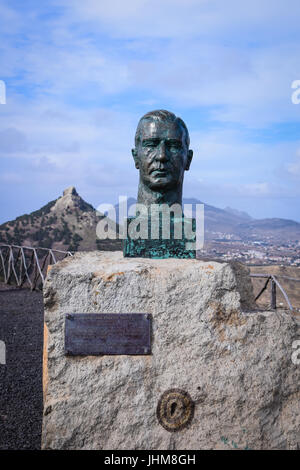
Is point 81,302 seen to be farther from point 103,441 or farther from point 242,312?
point 242,312

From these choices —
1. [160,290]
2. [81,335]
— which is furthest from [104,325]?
[160,290]

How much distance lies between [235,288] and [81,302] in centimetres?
121

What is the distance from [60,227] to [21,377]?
962cm

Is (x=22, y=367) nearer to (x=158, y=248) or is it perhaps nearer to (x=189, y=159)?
(x=158, y=248)

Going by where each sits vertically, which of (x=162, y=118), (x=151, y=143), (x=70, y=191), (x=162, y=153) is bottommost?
(x=162, y=153)

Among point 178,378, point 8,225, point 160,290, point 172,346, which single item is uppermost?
point 8,225

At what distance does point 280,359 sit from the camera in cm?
319

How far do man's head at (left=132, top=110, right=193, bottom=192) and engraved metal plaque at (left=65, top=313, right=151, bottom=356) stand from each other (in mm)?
1411

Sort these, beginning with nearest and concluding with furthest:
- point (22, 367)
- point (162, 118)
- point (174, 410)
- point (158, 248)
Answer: point (174, 410)
point (158, 248)
point (162, 118)
point (22, 367)

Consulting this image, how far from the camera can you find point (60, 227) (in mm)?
14430

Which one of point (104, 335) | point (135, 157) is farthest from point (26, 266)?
point (104, 335)

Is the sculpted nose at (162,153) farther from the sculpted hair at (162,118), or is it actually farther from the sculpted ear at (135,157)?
the sculpted ear at (135,157)

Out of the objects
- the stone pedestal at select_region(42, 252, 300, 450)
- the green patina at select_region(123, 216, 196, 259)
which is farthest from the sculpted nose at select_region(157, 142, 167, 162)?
the stone pedestal at select_region(42, 252, 300, 450)
